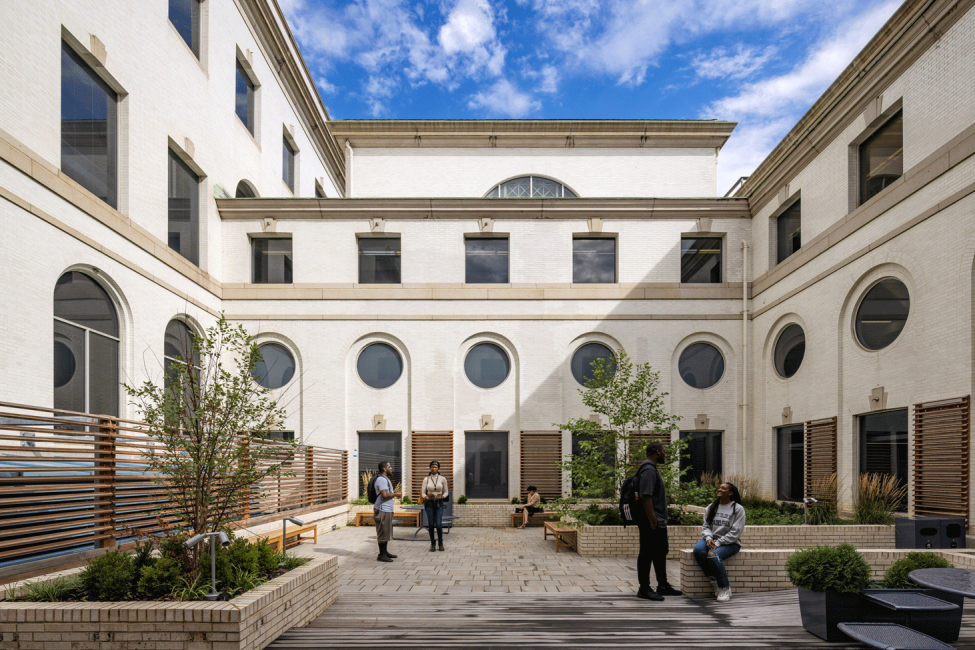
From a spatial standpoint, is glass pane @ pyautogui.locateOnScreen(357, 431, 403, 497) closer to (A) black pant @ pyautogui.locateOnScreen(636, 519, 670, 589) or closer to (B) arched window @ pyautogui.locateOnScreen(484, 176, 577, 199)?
(B) arched window @ pyautogui.locateOnScreen(484, 176, 577, 199)

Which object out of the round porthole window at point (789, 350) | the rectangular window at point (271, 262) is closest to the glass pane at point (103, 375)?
the rectangular window at point (271, 262)

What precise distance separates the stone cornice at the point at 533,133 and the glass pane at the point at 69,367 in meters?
15.4

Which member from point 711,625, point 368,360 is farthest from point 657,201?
point 711,625

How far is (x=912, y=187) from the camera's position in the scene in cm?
1248

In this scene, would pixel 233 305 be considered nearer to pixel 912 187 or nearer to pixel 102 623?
pixel 102 623

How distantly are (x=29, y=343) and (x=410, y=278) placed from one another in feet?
35.4

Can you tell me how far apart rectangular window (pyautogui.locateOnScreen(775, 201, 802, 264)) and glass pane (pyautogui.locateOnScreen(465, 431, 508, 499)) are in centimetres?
970

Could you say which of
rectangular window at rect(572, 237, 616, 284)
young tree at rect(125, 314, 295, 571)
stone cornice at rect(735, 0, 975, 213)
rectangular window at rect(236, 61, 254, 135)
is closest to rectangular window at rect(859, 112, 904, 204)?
stone cornice at rect(735, 0, 975, 213)

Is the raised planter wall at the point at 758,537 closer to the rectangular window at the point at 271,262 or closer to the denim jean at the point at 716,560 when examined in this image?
the denim jean at the point at 716,560

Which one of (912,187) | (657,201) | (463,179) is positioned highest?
(463,179)

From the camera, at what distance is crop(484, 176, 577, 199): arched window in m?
26.4

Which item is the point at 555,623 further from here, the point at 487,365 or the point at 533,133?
the point at 533,133

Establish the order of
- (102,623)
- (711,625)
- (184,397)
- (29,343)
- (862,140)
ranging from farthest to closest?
(862,140) < (29,343) < (184,397) < (711,625) < (102,623)

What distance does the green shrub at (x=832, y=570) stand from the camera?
6.31 meters
